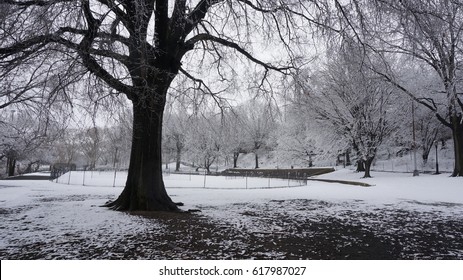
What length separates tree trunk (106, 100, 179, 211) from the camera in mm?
9289

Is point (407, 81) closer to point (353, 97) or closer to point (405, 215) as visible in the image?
point (353, 97)

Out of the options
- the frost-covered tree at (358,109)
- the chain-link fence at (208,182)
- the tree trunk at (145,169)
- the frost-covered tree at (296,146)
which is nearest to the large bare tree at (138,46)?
the tree trunk at (145,169)

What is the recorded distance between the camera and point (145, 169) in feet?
30.8

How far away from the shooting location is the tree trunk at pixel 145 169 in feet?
30.5

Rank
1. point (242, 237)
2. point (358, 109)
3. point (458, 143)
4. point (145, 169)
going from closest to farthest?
point (242, 237)
point (145, 169)
point (458, 143)
point (358, 109)

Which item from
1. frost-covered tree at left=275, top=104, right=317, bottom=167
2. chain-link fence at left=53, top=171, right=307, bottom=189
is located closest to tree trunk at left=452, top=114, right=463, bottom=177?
chain-link fence at left=53, top=171, right=307, bottom=189

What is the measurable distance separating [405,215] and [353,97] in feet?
69.1

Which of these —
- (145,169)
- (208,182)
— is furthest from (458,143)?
(145,169)

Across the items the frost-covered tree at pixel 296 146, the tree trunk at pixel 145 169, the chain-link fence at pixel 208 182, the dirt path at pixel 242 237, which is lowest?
the chain-link fence at pixel 208 182

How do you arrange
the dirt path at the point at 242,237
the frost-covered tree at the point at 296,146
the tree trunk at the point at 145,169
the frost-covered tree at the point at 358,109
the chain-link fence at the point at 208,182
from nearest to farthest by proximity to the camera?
1. the dirt path at the point at 242,237
2. the tree trunk at the point at 145,169
3. the chain-link fence at the point at 208,182
4. the frost-covered tree at the point at 358,109
5. the frost-covered tree at the point at 296,146

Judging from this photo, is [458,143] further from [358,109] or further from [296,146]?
[296,146]

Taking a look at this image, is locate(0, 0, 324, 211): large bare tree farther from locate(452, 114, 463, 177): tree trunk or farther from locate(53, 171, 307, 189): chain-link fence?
locate(452, 114, 463, 177): tree trunk

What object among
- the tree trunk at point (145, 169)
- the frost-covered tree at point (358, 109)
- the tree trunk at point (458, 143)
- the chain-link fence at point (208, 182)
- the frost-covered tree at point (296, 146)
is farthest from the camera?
the frost-covered tree at point (296, 146)

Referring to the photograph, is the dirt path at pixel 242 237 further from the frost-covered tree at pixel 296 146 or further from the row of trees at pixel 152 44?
the frost-covered tree at pixel 296 146
